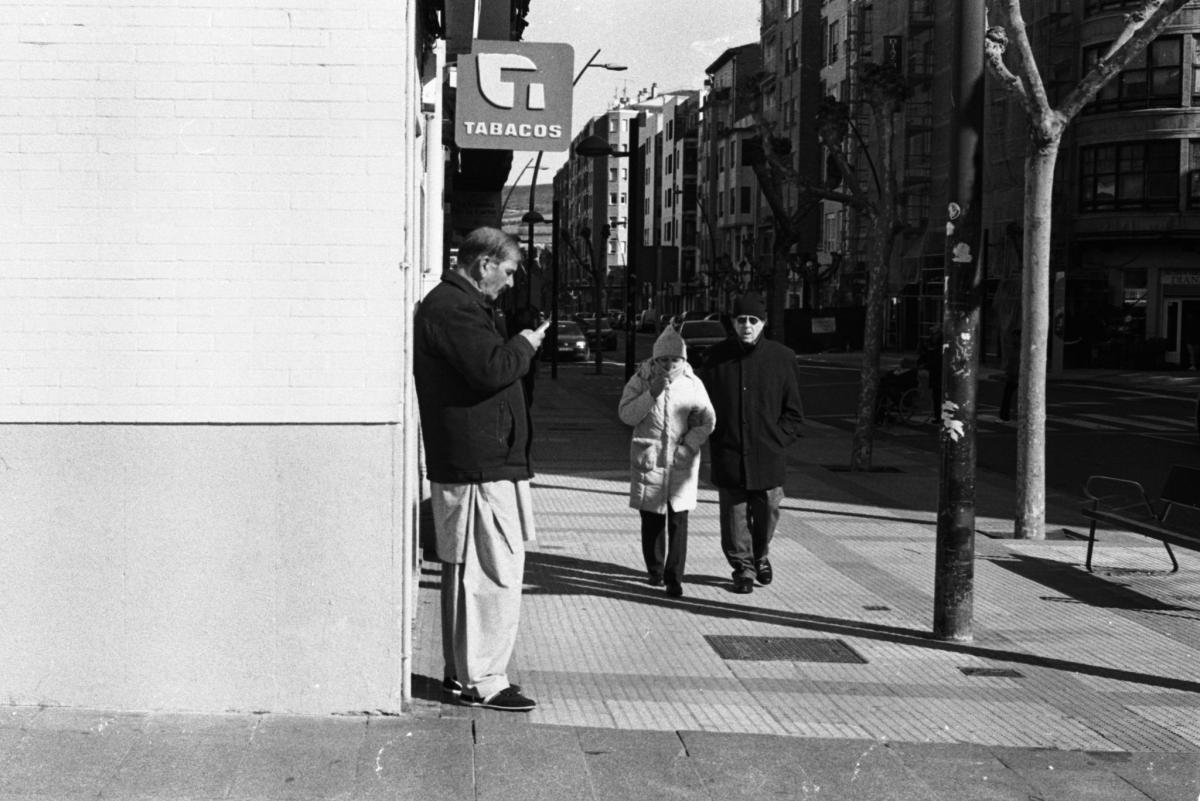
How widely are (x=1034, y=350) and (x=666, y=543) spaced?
4.10 meters

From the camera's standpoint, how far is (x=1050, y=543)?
471 inches

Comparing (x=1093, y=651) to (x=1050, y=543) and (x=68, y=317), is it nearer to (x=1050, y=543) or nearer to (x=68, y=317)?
(x=1050, y=543)

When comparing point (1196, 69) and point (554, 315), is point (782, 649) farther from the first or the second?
point (1196, 69)

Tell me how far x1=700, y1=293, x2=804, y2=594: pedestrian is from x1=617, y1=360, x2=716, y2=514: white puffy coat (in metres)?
0.17

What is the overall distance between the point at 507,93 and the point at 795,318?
5929cm

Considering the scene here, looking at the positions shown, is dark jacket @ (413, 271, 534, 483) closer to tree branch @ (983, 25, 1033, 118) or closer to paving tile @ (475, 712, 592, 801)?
paving tile @ (475, 712, 592, 801)

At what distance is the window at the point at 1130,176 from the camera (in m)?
48.7

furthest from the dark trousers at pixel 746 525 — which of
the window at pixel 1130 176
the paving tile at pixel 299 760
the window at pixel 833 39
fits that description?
the window at pixel 833 39

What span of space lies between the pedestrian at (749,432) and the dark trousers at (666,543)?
0.34 meters

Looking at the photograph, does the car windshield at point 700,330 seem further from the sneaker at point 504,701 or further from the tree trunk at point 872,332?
the sneaker at point 504,701

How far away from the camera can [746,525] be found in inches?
370

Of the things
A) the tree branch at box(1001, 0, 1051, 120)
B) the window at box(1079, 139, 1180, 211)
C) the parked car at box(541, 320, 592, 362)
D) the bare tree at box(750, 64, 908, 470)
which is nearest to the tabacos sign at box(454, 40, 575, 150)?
the tree branch at box(1001, 0, 1051, 120)

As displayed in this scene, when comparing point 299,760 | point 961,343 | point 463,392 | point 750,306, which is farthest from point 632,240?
point 299,760

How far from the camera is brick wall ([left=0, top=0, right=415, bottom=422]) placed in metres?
5.79
